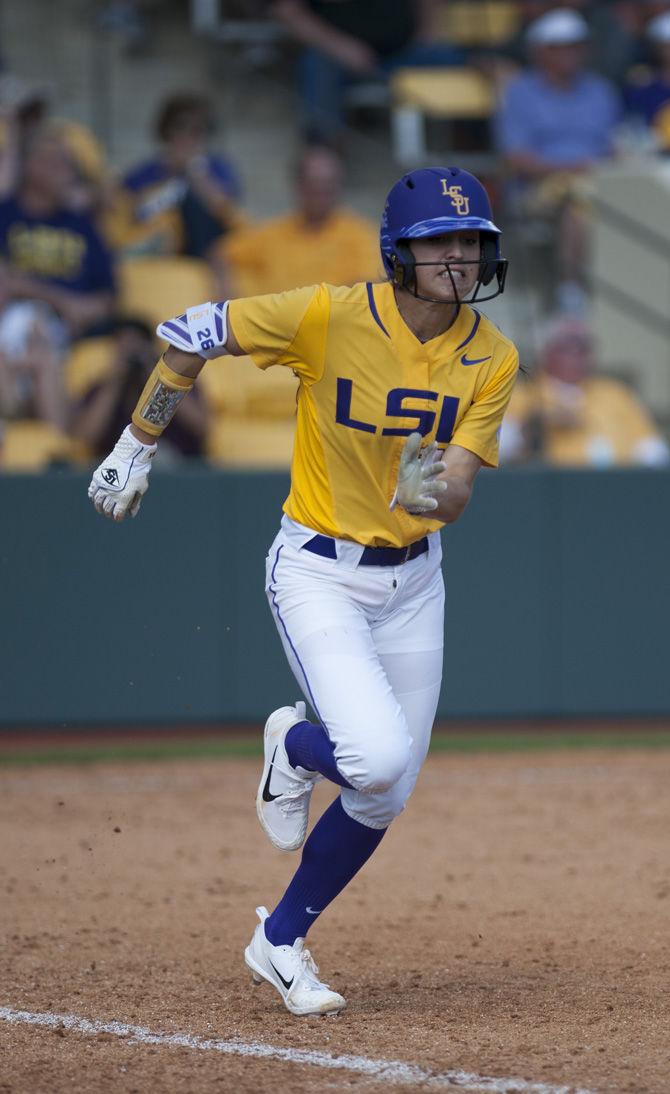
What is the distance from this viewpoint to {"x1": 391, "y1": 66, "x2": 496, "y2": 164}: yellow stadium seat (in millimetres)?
12922

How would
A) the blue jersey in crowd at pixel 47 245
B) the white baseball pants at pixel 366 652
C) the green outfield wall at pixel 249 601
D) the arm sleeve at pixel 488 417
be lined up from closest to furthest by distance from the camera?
the white baseball pants at pixel 366 652
the arm sleeve at pixel 488 417
the green outfield wall at pixel 249 601
the blue jersey in crowd at pixel 47 245

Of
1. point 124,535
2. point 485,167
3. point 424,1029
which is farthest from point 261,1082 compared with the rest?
point 485,167

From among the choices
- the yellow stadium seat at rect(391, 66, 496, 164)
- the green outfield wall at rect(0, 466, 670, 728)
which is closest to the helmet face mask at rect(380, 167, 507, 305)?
the green outfield wall at rect(0, 466, 670, 728)

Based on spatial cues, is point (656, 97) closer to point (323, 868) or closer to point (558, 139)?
point (558, 139)

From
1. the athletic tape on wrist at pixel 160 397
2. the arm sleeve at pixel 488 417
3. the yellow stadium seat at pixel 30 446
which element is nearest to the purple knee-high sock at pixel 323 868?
the arm sleeve at pixel 488 417

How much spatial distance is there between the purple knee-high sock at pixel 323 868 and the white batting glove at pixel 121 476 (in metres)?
1.11

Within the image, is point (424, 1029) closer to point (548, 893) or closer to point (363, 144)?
point (548, 893)

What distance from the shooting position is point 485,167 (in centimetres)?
1273

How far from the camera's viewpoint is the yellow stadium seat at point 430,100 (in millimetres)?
12922

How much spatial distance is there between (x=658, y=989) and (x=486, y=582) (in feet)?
16.0

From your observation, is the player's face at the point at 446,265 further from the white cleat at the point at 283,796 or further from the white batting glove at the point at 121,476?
the white cleat at the point at 283,796

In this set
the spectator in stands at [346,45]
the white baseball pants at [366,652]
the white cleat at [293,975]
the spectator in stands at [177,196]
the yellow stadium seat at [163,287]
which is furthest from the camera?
the spectator in stands at [346,45]

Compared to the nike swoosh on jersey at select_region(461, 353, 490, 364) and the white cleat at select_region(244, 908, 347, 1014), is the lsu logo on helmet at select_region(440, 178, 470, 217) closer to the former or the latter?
the nike swoosh on jersey at select_region(461, 353, 490, 364)

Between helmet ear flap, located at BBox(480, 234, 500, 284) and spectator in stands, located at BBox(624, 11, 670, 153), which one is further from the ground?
spectator in stands, located at BBox(624, 11, 670, 153)
